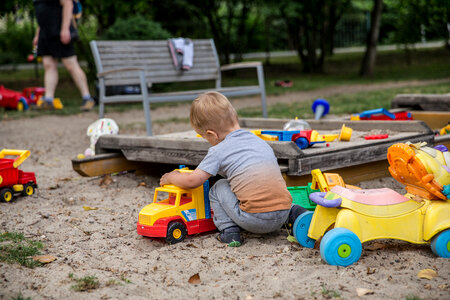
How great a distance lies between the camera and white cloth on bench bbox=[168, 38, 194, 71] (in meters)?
7.09

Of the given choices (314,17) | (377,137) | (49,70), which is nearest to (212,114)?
(377,137)

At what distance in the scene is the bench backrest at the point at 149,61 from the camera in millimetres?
6438

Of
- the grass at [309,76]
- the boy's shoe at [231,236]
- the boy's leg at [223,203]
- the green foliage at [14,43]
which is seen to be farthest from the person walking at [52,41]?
the green foliage at [14,43]

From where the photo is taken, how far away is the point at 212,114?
2900 millimetres

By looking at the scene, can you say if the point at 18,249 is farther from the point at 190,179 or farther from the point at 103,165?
the point at 103,165

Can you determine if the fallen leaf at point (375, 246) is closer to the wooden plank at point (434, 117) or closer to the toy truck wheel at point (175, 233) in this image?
the toy truck wheel at point (175, 233)

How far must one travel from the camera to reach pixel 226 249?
282 cm

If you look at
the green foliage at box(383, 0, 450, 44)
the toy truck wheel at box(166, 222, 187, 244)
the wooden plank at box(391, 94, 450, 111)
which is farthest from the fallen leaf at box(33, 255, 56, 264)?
the green foliage at box(383, 0, 450, 44)

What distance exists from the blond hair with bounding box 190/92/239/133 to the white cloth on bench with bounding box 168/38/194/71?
13.9 ft

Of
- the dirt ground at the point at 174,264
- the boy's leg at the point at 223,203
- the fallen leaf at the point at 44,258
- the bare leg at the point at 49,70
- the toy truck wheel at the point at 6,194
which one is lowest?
the dirt ground at the point at 174,264

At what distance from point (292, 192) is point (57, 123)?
5.71m

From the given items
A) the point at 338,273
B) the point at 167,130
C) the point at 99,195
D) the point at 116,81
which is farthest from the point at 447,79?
the point at 338,273

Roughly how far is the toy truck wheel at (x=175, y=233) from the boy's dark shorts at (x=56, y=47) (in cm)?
608

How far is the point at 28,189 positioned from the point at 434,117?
13.2ft
